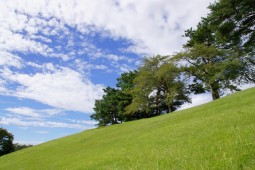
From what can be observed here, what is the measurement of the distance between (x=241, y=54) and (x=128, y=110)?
33.6m

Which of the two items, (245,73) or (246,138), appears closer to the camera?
(246,138)

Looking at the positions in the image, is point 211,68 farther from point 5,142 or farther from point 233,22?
point 5,142

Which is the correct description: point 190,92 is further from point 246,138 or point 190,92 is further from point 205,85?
point 246,138

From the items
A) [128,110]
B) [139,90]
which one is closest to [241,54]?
[139,90]

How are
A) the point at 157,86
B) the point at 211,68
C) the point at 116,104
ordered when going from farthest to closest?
1. the point at 116,104
2. the point at 157,86
3. the point at 211,68

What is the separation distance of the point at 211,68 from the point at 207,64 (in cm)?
165

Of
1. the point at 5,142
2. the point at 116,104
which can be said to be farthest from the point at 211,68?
the point at 5,142

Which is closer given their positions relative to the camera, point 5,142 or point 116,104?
point 5,142

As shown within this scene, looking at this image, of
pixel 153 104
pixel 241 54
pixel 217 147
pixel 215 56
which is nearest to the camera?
pixel 217 147

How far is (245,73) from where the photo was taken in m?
49.1

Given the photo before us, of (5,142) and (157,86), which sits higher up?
(157,86)

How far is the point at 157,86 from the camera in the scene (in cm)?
6888

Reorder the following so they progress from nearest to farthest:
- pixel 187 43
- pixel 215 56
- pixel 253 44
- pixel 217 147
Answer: pixel 217 147 < pixel 253 44 < pixel 215 56 < pixel 187 43

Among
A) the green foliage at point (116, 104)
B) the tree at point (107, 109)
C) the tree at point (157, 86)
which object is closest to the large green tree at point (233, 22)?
the tree at point (157, 86)
